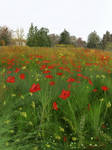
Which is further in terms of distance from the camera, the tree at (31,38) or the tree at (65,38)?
the tree at (65,38)

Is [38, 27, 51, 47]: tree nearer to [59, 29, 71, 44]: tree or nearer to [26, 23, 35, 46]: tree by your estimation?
[26, 23, 35, 46]: tree

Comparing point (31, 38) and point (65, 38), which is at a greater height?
point (65, 38)

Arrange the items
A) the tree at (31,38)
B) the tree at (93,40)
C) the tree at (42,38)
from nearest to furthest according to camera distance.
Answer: the tree at (31,38)
the tree at (42,38)
the tree at (93,40)

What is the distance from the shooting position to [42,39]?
31719 mm

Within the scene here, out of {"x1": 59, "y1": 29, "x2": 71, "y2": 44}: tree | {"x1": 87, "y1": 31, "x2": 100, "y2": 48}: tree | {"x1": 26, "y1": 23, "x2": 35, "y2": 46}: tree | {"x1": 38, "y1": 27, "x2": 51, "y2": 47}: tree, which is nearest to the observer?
{"x1": 26, "y1": 23, "x2": 35, "y2": 46}: tree

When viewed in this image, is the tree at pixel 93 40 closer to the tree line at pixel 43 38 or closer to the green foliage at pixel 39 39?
the tree line at pixel 43 38

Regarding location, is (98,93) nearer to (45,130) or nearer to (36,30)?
(45,130)

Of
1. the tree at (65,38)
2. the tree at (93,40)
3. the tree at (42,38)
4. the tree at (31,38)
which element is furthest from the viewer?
the tree at (93,40)

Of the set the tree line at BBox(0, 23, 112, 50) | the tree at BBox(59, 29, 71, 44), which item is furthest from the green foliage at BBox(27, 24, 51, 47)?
the tree at BBox(59, 29, 71, 44)

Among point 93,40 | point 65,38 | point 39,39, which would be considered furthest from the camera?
point 93,40

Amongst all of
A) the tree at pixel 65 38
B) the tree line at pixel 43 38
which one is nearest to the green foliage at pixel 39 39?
the tree line at pixel 43 38

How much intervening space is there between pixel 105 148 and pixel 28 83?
4.90 ft

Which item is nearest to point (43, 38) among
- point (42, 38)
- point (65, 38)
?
point (42, 38)

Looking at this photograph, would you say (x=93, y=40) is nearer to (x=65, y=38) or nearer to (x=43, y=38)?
(x=65, y=38)
